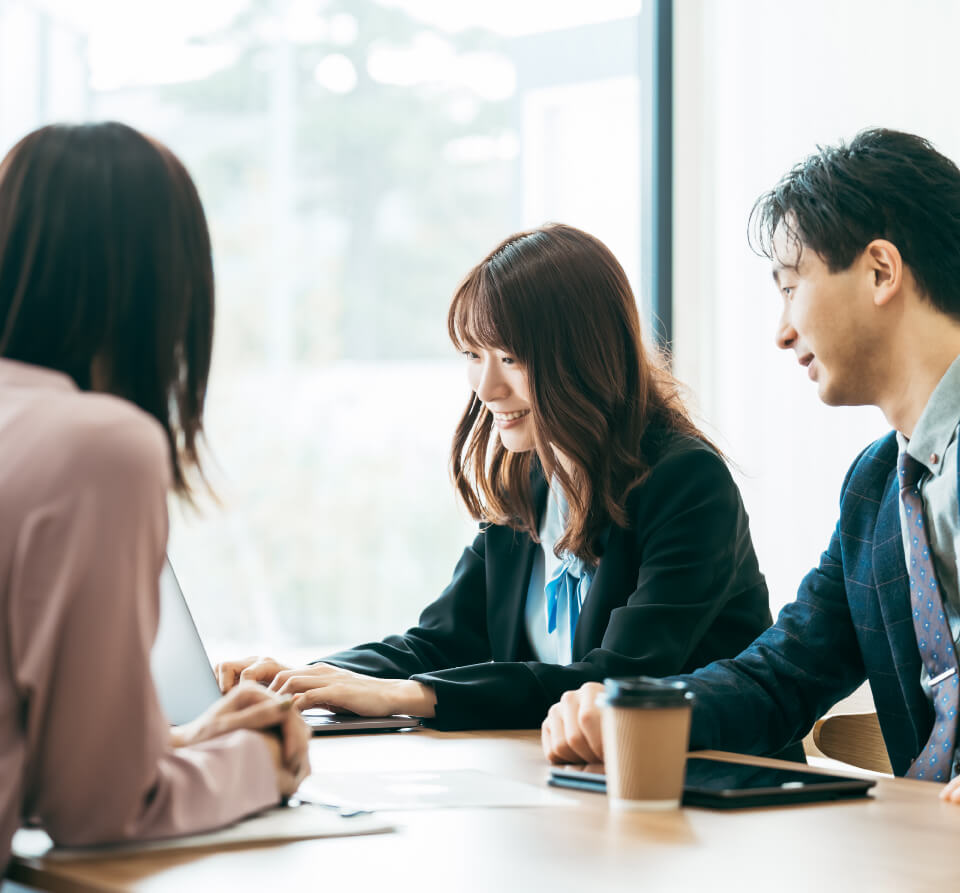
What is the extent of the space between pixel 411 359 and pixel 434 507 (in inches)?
22.4

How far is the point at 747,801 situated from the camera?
42.3 inches

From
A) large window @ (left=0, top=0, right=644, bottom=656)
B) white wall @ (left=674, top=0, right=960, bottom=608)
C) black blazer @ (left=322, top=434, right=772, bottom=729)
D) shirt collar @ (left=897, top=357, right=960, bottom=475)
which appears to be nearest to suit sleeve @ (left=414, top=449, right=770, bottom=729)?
black blazer @ (left=322, top=434, right=772, bottom=729)

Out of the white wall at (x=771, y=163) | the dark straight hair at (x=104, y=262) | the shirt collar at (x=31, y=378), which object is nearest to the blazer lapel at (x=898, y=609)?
the dark straight hair at (x=104, y=262)

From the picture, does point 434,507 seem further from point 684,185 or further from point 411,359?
point 684,185

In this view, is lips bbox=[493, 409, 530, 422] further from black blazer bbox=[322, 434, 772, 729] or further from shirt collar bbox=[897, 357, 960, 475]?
shirt collar bbox=[897, 357, 960, 475]

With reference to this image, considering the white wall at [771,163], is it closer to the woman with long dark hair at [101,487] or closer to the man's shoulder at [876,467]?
the man's shoulder at [876,467]

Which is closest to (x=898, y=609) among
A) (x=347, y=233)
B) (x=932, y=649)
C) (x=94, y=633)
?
(x=932, y=649)

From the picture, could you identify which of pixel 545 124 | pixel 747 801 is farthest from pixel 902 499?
pixel 545 124

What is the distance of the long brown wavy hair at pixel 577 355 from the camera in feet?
6.09

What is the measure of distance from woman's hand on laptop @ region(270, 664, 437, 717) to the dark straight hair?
62 centimetres

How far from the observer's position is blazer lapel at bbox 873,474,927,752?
1532 millimetres

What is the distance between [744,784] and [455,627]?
967 millimetres

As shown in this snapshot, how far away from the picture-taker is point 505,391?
6.37ft

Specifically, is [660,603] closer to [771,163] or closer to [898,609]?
[898,609]
